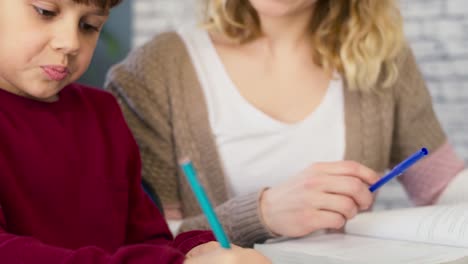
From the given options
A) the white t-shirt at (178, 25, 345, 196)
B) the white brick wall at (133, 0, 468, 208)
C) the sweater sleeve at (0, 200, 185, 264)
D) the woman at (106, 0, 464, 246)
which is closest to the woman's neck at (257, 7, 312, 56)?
the woman at (106, 0, 464, 246)

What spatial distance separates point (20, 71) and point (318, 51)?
76 centimetres

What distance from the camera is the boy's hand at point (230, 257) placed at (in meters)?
0.69

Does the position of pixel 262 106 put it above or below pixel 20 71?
below

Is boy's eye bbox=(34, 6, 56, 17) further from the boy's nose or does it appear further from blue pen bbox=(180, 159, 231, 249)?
blue pen bbox=(180, 159, 231, 249)

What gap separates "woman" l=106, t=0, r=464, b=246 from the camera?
4.79ft

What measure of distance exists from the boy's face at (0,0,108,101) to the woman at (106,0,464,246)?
1.61ft

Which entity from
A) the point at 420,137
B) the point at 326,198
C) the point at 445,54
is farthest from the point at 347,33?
the point at 445,54

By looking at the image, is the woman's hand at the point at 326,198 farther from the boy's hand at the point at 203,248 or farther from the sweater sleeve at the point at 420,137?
the sweater sleeve at the point at 420,137

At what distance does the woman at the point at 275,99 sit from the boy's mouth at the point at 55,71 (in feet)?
1.62

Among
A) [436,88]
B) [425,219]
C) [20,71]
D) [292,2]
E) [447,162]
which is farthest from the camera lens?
[436,88]

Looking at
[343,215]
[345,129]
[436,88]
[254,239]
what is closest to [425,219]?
[343,215]

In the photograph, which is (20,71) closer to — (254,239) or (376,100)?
(254,239)

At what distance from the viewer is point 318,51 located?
1551mm

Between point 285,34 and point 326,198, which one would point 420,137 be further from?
point 326,198
